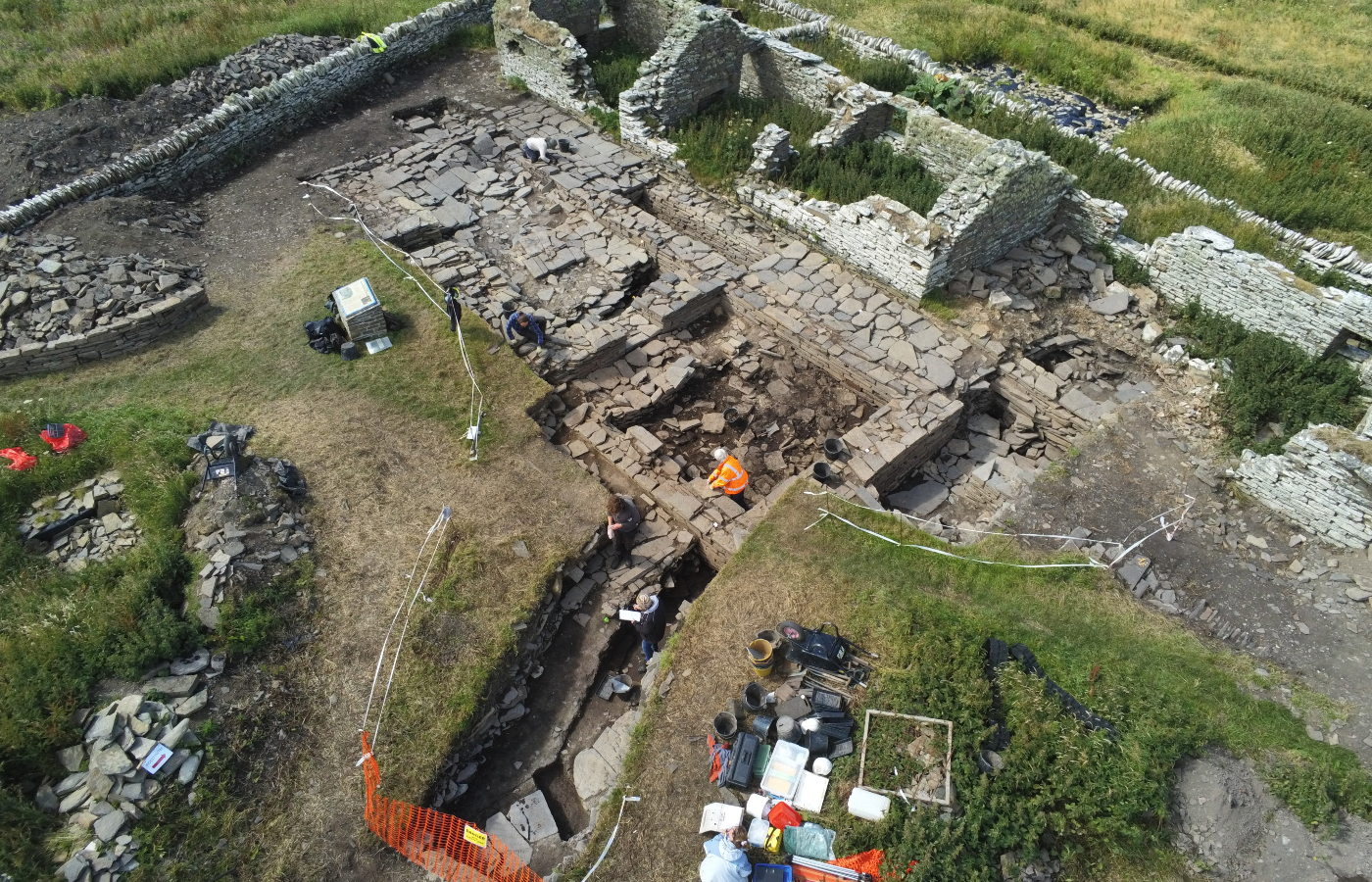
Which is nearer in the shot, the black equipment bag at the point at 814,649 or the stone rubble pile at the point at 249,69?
the black equipment bag at the point at 814,649

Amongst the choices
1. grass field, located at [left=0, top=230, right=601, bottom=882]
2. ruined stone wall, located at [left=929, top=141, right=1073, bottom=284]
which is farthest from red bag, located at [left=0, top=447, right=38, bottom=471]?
ruined stone wall, located at [left=929, top=141, right=1073, bottom=284]

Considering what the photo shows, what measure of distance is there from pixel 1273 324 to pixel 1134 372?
6.79 feet

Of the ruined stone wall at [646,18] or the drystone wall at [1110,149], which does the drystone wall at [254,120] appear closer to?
the ruined stone wall at [646,18]

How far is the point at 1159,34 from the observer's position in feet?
74.0

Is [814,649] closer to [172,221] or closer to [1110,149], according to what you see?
[172,221]

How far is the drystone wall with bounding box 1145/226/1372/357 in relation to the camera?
11688mm

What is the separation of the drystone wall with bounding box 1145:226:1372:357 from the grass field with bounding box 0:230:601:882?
10.1 metres

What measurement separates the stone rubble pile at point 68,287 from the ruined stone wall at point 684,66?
9097mm

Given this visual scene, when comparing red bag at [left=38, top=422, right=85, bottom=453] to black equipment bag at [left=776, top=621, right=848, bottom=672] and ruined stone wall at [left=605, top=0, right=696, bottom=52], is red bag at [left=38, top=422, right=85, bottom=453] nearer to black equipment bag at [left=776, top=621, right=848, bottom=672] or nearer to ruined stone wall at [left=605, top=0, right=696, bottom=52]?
black equipment bag at [left=776, top=621, right=848, bottom=672]

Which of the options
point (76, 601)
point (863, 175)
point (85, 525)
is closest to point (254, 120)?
point (85, 525)

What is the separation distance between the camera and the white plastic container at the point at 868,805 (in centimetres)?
795

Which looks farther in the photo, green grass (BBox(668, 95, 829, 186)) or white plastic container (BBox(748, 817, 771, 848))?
green grass (BBox(668, 95, 829, 186))

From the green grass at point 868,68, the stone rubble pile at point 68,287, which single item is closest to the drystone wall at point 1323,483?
the green grass at point 868,68

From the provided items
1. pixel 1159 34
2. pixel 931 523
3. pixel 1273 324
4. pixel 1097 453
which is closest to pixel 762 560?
pixel 931 523
